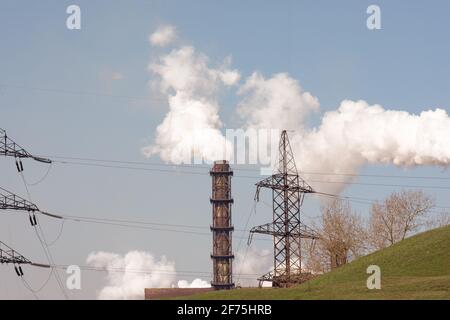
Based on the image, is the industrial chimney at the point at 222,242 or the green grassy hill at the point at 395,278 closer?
the green grassy hill at the point at 395,278

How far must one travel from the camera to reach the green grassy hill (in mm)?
58500

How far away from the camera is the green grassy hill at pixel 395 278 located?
192 ft

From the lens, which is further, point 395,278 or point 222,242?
point 222,242

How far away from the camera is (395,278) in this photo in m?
67.3

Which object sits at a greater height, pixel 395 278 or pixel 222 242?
pixel 222 242

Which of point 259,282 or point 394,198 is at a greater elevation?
point 394,198

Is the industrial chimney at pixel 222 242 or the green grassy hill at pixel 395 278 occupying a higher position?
the industrial chimney at pixel 222 242
